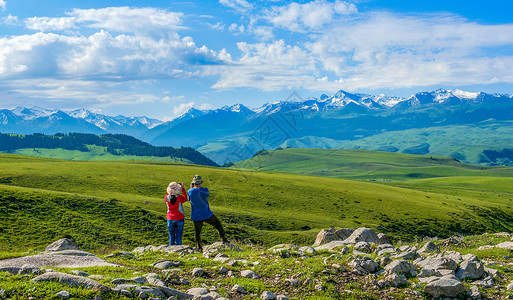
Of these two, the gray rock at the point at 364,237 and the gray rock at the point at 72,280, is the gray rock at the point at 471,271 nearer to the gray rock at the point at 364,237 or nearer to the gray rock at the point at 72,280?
the gray rock at the point at 364,237

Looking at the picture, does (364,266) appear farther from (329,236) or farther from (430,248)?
(329,236)

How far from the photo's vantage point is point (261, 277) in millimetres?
12102

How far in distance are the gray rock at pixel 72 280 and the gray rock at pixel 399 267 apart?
9.21 metres

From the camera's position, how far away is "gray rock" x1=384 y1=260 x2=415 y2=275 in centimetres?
1212

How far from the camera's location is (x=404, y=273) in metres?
12.3

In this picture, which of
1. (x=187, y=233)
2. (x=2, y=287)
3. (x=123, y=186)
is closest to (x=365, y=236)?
(x=2, y=287)

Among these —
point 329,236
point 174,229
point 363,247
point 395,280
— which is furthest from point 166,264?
point 329,236

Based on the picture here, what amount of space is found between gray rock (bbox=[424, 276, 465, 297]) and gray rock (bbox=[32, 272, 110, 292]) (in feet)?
31.7

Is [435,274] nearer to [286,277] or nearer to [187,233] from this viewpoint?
[286,277]

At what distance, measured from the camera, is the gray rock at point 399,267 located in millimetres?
12117

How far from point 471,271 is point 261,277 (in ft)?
24.4

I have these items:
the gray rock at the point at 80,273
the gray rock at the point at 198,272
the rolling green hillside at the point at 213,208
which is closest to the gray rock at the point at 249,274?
the gray rock at the point at 198,272

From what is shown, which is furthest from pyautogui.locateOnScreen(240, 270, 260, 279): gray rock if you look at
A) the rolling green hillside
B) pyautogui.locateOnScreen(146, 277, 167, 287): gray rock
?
the rolling green hillside

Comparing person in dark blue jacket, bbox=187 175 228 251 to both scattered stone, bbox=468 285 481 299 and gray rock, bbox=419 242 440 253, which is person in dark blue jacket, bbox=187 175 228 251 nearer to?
gray rock, bbox=419 242 440 253
